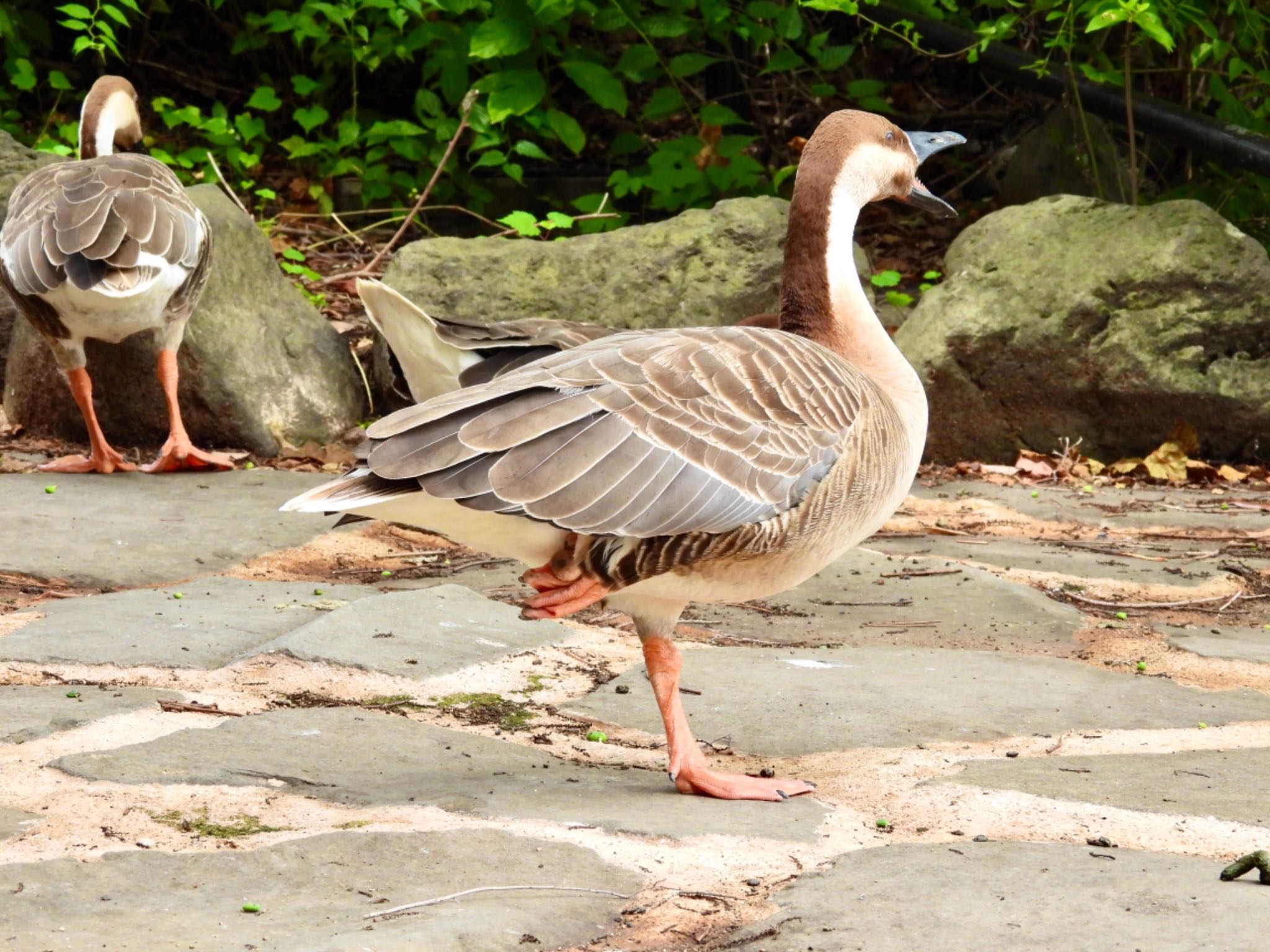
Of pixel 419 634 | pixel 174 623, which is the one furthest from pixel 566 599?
pixel 174 623

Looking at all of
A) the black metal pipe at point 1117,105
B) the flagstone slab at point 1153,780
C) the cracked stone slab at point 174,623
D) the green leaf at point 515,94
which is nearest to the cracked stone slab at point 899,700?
the flagstone slab at point 1153,780

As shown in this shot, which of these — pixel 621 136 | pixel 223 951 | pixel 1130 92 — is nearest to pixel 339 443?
pixel 621 136

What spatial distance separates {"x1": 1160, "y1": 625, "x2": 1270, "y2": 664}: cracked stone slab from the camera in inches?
172

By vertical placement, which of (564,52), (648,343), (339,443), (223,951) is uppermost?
(564,52)

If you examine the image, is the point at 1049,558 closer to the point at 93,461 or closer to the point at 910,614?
the point at 910,614

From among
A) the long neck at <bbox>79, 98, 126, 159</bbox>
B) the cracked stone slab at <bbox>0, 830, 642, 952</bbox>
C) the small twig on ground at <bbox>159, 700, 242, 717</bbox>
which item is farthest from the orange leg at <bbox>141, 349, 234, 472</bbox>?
the cracked stone slab at <bbox>0, 830, 642, 952</bbox>

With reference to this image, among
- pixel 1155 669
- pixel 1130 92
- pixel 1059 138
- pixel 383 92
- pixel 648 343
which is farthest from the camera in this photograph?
pixel 383 92

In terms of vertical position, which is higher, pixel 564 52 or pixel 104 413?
pixel 564 52

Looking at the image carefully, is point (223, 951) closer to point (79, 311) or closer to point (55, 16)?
point (79, 311)

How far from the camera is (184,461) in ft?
22.2

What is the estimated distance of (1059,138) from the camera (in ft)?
31.2

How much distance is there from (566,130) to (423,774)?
7058 millimetres

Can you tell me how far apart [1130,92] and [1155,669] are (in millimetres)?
5087

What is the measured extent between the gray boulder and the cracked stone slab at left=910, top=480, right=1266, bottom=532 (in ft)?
5.16
